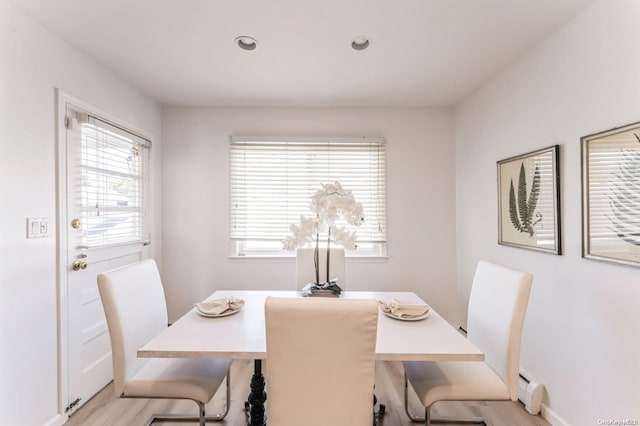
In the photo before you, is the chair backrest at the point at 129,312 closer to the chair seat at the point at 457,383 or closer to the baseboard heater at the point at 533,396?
the chair seat at the point at 457,383

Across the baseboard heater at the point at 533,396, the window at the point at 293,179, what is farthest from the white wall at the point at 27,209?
the baseboard heater at the point at 533,396

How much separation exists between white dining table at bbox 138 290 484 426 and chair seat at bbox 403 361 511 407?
0.25 metres

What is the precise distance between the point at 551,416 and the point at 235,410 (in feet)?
6.60

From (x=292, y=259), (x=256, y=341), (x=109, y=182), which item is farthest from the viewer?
(x=292, y=259)

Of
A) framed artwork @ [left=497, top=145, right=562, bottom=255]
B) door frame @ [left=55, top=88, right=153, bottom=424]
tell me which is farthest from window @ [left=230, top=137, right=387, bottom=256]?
door frame @ [left=55, top=88, right=153, bottom=424]

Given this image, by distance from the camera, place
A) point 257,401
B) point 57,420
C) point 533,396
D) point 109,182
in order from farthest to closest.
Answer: point 109,182 → point 533,396 → point 57,420 → point 257,401

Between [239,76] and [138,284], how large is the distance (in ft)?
5.68

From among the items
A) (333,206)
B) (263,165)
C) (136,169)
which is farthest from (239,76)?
(333,206)

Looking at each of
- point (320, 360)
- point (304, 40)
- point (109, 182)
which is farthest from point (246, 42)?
point (320, 360)

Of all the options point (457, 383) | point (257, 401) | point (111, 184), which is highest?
point (111, 184)

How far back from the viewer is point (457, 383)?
141 centimetres

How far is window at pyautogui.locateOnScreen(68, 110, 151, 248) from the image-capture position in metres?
2.04

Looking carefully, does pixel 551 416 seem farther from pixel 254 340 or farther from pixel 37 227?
pixel 37 227

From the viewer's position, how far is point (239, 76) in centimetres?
240
